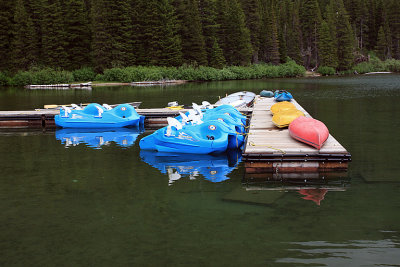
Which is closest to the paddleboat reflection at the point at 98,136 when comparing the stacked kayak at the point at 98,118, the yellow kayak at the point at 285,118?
the stacked kayak at the point at 98,118

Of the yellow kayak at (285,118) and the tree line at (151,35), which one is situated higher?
the tree line at (151,35)

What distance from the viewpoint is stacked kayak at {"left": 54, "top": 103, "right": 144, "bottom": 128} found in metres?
24.4

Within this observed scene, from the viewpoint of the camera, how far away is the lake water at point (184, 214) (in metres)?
8.26

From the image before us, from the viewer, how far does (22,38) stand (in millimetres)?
70562

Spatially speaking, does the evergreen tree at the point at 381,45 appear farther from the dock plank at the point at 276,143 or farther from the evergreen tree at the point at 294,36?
the dock plank at the point at 276,143

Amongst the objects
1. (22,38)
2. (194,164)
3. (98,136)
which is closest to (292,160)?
(194,164)

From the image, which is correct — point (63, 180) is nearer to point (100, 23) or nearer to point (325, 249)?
point (325, 249)

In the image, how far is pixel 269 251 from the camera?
8336 mm

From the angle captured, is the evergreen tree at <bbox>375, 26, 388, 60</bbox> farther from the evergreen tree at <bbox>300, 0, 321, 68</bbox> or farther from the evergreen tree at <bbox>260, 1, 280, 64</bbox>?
the evergreen tree at <bbox>260, 1, 280, 64</bbox>

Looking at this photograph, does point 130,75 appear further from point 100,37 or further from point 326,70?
point 326,70

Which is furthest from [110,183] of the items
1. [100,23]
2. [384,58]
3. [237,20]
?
[384,58]

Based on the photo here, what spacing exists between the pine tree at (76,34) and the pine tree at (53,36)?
1463 millimetres

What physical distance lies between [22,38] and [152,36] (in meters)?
19.3

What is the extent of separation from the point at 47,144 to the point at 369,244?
599 inches
